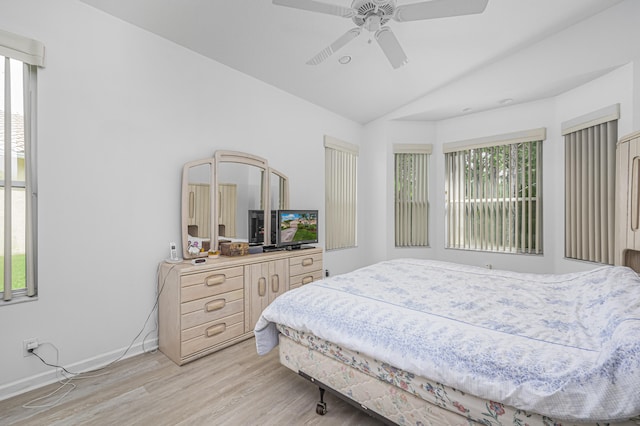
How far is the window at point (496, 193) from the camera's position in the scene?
3.64 meters

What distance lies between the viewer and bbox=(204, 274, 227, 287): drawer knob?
7.48 feet

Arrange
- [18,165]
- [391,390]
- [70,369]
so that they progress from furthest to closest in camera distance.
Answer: [70,369], [18,165], [391,390]

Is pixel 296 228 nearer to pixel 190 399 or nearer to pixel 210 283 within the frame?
pixel 210 283

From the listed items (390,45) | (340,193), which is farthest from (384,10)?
(340,193)

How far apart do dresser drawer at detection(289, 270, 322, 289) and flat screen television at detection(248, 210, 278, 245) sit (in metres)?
0.49

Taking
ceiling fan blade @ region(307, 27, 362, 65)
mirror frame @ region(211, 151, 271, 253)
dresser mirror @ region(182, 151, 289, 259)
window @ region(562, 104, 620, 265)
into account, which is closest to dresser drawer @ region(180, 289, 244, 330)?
dresser mirror @ region(182, 151, 289, 259)

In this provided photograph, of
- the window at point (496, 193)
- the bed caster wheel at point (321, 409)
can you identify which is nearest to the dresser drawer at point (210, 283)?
the bed caster wheel at point (321, 409)

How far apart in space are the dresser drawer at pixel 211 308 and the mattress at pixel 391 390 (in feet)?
2.64

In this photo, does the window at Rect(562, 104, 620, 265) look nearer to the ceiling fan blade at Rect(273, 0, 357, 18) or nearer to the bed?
the bed

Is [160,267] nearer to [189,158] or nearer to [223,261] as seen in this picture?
[223,261]

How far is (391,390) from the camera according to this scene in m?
1.31

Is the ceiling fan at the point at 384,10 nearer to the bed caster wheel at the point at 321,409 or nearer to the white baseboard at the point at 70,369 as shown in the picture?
the bed caster wheel at the point at 321,409

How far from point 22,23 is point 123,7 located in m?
0.63

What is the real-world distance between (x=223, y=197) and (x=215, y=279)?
2.94ft
